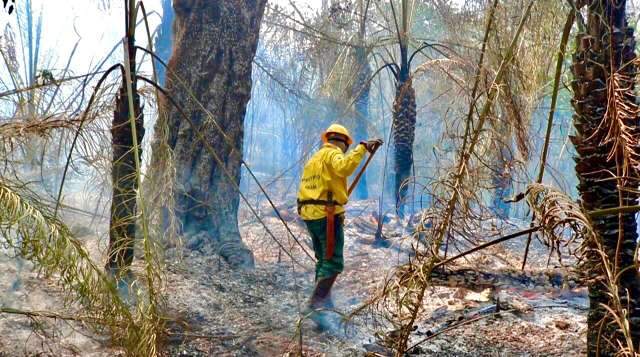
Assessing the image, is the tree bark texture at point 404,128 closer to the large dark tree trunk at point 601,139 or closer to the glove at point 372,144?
the glove at point 372,144

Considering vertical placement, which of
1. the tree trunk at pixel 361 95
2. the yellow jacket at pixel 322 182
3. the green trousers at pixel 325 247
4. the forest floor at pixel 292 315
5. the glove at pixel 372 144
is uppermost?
the tree trunk at pixel 361 95

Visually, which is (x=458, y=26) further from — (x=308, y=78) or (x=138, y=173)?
(x=138, y=173)

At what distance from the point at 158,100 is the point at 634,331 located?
3160 mm

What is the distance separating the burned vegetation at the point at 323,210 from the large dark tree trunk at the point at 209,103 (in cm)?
2

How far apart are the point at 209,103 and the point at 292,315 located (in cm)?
273

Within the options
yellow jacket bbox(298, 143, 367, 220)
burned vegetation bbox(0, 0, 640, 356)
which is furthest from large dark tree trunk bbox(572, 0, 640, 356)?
yellow jacket bbox(298, 143, 367, 220)

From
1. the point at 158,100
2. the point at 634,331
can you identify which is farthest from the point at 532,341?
the point at 158,100

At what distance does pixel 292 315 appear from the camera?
446cm

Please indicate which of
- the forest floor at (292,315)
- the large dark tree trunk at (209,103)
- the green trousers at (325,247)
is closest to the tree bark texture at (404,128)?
the forest floor at (292,315)

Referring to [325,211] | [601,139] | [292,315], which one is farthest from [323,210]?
[601,139]

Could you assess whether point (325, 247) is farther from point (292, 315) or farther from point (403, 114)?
point (403, 114)

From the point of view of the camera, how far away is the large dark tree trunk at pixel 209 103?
5914 millimetres

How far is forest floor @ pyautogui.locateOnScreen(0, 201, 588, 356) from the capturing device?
3352 mm

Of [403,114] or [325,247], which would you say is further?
[403,114]
